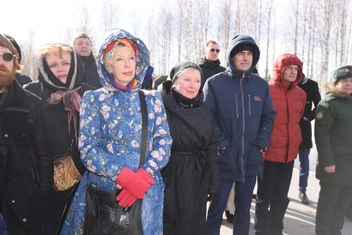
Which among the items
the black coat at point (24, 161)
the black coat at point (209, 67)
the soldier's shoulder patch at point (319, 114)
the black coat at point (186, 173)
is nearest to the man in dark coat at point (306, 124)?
the soldier's shoulder patch at point (319, 114)

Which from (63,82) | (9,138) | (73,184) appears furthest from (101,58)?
(73,184)

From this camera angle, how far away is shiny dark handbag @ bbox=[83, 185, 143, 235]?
180 cm

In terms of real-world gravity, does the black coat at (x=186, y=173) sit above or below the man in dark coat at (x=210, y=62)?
below

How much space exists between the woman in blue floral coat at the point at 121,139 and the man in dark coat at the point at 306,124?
9.72 ft

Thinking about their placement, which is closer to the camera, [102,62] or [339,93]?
[102,62]

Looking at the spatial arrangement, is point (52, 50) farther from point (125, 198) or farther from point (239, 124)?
point (239, 124)

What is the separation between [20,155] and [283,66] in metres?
2.77

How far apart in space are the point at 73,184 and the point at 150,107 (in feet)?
3.34

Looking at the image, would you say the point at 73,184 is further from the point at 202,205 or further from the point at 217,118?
the point at 217,118

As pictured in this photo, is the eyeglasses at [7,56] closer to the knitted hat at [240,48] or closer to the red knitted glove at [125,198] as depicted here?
the red knitted glove at [125,198]

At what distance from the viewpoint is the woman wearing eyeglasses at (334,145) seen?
3213 mm

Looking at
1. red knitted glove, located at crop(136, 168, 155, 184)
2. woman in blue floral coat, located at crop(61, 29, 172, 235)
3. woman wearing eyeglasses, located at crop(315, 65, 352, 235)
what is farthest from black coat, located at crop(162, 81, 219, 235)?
woman wearing eyeglasses, located at crop(315, 65, 352, 235)

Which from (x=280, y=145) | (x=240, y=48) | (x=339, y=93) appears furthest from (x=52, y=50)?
(x=339, y=93)

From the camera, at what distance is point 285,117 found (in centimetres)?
335
